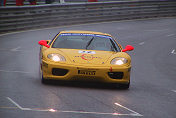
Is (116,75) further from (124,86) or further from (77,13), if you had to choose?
(77,13)

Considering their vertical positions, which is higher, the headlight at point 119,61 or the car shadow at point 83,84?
the headlight at point 119,61

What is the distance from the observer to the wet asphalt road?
7141mm

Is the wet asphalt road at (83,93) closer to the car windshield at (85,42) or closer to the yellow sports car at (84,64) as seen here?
the yellow sports car at (84,64)

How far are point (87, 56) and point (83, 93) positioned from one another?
43.6 inches

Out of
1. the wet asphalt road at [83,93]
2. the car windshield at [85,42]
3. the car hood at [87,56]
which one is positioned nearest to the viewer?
the wet asphalt road at [83,93]

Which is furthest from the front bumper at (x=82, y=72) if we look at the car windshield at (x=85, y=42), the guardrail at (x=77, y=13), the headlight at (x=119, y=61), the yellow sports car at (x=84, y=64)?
the guardrail at (x=77, y=13)

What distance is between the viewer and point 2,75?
10.9 metres

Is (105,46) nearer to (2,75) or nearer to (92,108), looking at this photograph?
(2,75)

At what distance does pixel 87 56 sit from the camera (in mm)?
9812

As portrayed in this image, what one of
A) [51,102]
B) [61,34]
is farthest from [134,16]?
[51,102]

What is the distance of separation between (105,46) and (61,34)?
1.08 meters

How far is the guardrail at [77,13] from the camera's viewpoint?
23844 mm

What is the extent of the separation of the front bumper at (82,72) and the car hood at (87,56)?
164 millimetres

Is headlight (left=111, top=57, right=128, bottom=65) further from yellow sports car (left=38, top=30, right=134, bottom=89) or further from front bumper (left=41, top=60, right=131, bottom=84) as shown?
front bumper (left=41, top=60, right=131, bottom=84)
